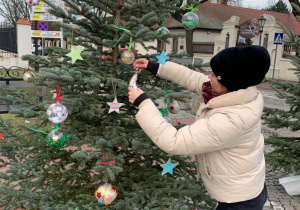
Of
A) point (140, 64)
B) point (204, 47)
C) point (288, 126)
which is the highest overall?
point (204, 47)

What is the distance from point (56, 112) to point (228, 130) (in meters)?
1.12

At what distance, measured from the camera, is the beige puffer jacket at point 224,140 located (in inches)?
67.0

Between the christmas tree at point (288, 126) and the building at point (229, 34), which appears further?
the building at point (229, 34)

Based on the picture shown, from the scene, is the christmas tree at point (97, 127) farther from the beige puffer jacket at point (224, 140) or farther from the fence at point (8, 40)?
the fence at point (8, 40)

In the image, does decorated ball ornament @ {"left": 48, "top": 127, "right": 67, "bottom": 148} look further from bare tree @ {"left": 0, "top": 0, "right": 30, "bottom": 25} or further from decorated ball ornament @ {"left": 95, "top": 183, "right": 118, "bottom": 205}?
bare tree @ {"left": 0, "top": 0, "right": 30, "bottom": 25}

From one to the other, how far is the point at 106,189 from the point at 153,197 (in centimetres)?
38

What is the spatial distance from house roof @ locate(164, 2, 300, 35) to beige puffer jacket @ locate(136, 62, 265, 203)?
91.3ft

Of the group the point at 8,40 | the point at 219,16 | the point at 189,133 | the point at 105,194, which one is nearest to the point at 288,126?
the point at 189,133

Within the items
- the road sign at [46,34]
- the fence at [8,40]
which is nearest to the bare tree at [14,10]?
the fence at [8,40]

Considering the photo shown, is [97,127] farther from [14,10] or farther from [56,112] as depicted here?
[14,10]

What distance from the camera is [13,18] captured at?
123 ft

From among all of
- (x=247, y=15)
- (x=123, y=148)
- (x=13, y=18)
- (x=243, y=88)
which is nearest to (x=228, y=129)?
(x=243, y=88)

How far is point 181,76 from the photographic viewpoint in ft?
7.68

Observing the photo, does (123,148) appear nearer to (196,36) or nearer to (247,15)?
(196,36)
